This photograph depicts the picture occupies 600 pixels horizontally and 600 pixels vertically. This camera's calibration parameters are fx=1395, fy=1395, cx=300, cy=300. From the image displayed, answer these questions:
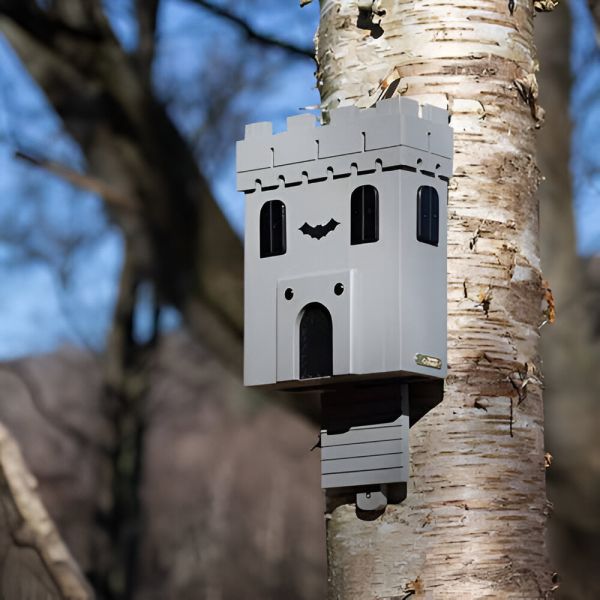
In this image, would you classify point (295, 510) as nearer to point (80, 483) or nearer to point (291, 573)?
point (291, 573)

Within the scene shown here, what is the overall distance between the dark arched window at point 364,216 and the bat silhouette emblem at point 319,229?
3cm

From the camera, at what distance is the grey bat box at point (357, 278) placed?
77.0 inches

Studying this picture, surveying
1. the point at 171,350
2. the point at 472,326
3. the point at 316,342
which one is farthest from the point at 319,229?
the point at 171,350

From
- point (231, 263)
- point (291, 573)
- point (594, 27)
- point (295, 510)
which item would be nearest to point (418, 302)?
point (231, 263)

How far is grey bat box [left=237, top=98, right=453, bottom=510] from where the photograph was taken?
1955 mm

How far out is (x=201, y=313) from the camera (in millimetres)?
5953

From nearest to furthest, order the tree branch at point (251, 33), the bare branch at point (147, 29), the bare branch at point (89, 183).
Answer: the bare branch at point (89, 183) → the tree branch at point (251, 33) → the bare branch at point (147, 29)

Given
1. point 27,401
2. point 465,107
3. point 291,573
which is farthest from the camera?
point 291,573

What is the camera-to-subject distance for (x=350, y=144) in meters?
2.00

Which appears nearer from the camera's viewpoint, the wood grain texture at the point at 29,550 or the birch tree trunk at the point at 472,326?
the birch tree trunk at the point at 472,326

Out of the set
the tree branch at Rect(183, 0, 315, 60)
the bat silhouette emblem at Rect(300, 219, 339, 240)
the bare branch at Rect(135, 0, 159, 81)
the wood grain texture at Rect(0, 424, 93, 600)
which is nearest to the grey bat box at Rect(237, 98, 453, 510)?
the bat silhouette emblem at Rect(300, 219, 339, 240)

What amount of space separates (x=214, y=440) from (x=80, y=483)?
6922mm

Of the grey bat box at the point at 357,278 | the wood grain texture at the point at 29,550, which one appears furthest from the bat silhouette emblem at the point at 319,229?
the wood grain texture at the point at 29,550

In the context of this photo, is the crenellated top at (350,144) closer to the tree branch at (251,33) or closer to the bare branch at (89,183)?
the bare branch at (89,183)
